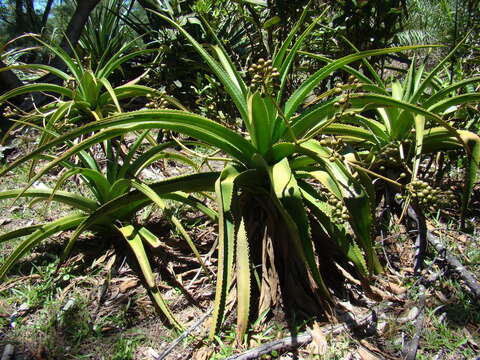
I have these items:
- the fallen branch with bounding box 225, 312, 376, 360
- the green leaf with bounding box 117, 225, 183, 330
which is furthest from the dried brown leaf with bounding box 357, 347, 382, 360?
the green leaf with bounding box 117, 225, 183, 330

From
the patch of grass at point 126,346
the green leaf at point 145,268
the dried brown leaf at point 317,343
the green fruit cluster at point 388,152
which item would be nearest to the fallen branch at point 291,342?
the dried brown leaf at point 317,343

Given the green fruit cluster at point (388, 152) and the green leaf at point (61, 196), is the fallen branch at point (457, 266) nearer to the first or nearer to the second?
the green fruit cluster at point (388, 152)

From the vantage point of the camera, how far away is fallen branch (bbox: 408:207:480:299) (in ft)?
6.00

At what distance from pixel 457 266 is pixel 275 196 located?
3.39 feet

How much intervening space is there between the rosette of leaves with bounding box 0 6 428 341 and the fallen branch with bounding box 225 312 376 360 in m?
0.11

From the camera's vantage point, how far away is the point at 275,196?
1.69m

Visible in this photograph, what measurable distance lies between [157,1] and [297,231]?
3.03m

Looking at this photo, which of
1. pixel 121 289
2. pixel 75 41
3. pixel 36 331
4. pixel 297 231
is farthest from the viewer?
pixel 75 41

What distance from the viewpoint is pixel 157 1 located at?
12.3 ft

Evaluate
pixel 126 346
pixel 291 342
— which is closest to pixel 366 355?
pixel 291 342

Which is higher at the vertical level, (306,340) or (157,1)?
(157,1)

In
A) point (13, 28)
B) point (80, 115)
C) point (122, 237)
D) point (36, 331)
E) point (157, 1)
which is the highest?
point (13, 28)

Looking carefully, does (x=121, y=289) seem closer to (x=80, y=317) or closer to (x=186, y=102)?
(x=80, y=317)

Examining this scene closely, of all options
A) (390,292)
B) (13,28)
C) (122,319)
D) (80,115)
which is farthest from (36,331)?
(13,28)
